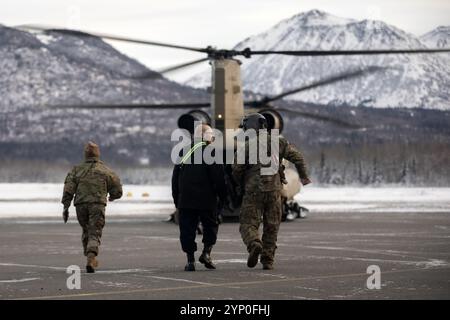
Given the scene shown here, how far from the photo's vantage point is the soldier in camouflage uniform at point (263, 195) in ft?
51.1

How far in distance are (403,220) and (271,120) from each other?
4936 mm

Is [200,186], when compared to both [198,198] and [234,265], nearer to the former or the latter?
[198,198]

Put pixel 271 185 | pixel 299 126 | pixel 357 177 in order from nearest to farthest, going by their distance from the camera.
→ 1. pixel 271 185
2. pixel 357 177
3. pixel 299 126

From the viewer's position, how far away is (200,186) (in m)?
15.7

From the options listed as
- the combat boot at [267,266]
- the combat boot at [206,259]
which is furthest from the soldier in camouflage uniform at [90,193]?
the combat boot at [267,266]

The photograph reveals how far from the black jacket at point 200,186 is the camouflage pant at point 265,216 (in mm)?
403

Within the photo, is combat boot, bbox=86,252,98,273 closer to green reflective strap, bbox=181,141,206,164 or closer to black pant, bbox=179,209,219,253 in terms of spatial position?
black pant, bbox=179,209,219,253

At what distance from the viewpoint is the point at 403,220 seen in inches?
1224

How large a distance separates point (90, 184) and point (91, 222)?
554 millimetres
